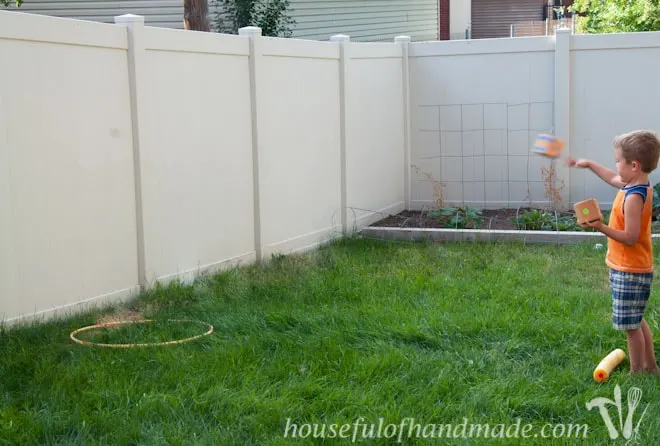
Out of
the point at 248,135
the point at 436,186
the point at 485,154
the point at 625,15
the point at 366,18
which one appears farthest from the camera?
the point at 366,18

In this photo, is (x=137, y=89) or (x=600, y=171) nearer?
(x=600, y=171)

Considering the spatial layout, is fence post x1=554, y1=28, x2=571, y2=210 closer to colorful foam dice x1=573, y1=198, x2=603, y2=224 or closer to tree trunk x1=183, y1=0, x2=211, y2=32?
tree trunk x1=183, y1=0, x2=211, y2=32

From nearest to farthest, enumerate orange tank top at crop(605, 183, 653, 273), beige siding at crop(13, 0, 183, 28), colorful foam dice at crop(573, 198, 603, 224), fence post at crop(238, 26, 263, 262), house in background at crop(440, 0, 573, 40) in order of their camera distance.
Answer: colorful foam dice at crop(573, 198, 603, 224) → orange tank top at crop(605, 183, 653, 273) → fence post at crop(238, 26, 263, 262) → beige siding at crop(13, 0, 183, 28) → house in background at crop(440, 0, 573, 40)

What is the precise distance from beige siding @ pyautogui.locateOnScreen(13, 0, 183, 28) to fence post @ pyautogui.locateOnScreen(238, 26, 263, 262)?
721cm

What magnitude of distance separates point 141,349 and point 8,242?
1157 millimetres

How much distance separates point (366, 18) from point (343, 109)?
9.72 metres

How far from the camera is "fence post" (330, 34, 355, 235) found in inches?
364

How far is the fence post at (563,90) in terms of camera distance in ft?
32.9

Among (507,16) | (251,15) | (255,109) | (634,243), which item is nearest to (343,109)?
(255,109)

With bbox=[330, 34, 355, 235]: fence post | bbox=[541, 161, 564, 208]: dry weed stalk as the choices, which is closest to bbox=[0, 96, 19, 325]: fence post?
bbox=[330, 34, 355, 235]: fence post

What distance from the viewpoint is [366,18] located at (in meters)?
18.5

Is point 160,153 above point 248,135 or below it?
below

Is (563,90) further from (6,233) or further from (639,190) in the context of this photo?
(6,233)

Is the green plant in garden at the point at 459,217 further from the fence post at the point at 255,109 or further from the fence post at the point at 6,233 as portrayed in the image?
the fence post at the point at 6,233
